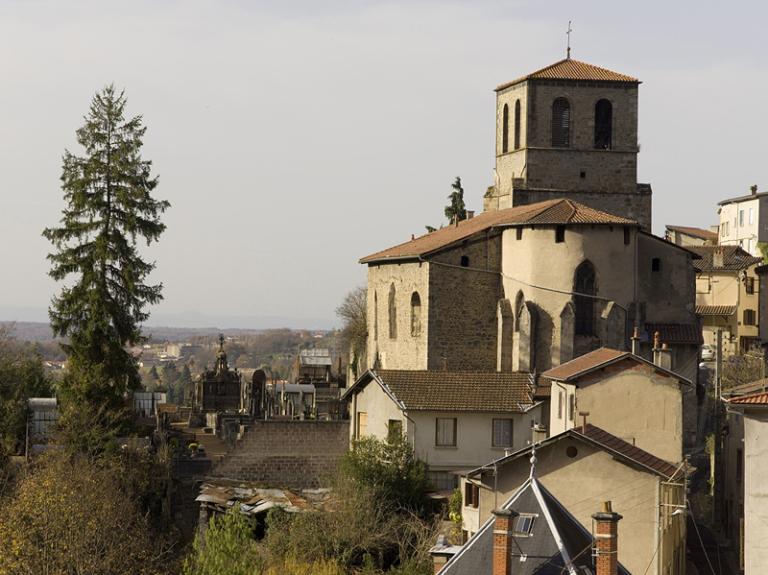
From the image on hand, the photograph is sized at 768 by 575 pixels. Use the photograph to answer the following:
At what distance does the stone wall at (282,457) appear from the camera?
152ft

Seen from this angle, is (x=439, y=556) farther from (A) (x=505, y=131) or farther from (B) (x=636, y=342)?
(A) (x=505, y=131)

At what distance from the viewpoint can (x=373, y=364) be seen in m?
61.3

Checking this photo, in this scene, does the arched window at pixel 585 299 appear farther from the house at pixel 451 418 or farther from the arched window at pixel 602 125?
the arched window at pixel 602 125

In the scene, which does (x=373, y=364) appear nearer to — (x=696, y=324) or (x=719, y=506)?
(x=696, y=324)

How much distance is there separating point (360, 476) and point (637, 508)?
8.64 metres

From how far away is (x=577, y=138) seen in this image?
61.5 metres

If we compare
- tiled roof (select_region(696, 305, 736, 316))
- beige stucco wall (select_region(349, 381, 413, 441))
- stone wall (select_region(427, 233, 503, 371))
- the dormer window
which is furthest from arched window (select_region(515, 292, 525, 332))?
tiled roof (select_region(696, 305, 736, 316))

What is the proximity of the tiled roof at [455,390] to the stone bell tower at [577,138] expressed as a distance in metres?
14.6

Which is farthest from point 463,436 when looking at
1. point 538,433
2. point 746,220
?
point 746,220

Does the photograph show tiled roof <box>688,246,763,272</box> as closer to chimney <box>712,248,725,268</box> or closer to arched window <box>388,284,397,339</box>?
chimney <box>712,248,725,268</box>

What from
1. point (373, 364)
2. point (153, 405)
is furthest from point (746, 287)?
point (153, 405)

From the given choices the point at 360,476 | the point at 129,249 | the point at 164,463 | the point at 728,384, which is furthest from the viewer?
the point at 728,384

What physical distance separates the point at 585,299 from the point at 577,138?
10.5 meters

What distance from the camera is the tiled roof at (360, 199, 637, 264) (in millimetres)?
52500
